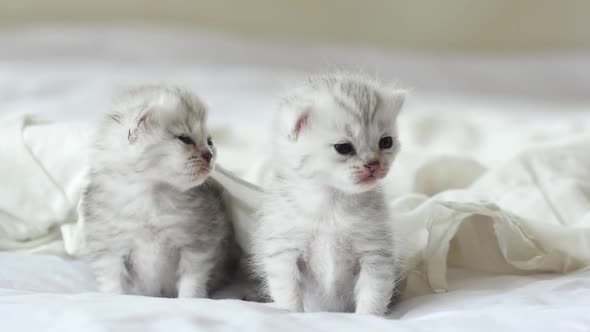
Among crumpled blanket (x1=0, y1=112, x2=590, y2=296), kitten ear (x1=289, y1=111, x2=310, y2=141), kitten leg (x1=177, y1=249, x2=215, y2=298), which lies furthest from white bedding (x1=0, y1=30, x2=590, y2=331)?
kitten ear (x1=289, y1=111, x2=310, y2=141)

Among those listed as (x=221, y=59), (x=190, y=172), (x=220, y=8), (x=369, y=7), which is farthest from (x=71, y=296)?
(x=369, y=7)

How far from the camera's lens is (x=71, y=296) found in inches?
41.3

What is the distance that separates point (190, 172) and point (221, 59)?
1801 millimetres

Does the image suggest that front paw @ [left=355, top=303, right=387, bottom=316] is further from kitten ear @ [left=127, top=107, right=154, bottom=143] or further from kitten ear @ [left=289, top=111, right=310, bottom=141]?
kitten ear @ [left=127, top=107, right=154, bottom=143]

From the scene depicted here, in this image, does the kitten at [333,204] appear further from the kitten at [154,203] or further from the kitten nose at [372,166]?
the kitten at [154,203]

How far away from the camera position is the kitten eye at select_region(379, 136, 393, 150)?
114 cm

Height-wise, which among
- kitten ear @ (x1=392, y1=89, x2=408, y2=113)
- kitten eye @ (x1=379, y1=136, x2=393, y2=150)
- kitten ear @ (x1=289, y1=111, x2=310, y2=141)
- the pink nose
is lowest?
the pink nose

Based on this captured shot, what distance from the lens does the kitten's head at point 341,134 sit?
1.09 m

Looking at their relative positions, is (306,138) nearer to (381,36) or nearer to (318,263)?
(318,263)

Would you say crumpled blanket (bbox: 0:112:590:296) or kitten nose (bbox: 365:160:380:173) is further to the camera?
crumpled blanket (bbox: 0:112:590:296)

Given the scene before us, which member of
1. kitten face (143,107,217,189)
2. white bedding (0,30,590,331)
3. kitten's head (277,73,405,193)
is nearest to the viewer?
white bedding (0,30,590,331)

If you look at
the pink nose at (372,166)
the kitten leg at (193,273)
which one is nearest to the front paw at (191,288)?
the kitten leg at (193,273)

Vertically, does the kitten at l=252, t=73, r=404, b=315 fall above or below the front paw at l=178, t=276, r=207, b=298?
above

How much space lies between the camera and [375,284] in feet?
3.69
